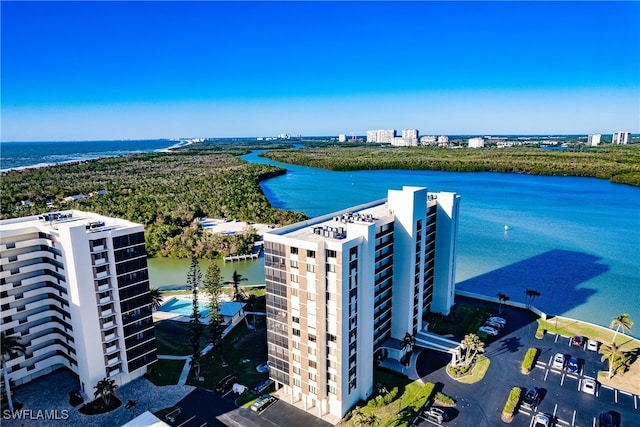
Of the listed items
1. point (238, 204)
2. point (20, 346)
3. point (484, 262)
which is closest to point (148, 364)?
point (20, 346)

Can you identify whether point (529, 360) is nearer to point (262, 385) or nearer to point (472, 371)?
point (472, 371)

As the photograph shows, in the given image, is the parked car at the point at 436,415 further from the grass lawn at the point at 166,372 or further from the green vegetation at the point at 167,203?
the green vegetation at the point at 167,203

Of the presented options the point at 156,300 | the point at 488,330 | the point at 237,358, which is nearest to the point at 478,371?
the point at 488,330

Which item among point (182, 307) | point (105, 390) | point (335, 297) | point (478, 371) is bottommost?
point (478, 371)

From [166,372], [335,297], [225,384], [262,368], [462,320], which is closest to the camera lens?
[335,297]

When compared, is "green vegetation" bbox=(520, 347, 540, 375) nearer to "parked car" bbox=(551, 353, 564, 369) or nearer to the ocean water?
"parked car" bbox=(551, 353, 564, 369)
